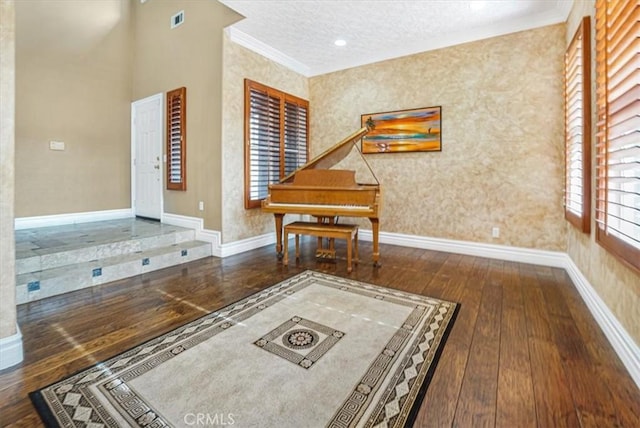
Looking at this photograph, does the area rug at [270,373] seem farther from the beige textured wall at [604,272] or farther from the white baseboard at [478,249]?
the white baseboard at [478,249]

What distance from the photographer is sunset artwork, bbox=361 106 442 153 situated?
4.25 m

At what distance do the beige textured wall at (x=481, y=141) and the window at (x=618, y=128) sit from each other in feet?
4.75

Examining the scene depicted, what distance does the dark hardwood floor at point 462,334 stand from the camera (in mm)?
1375

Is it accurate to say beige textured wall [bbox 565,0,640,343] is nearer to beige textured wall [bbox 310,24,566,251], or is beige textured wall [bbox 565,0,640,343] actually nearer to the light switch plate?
beige textured wall [bbox 310,24,566,251]

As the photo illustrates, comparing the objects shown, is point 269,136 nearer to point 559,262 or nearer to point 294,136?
point 294,136

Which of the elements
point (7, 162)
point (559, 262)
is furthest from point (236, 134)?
point (559, 262)

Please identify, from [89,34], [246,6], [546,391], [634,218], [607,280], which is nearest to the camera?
[546,391]

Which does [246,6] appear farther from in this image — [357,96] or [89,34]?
[89,34]

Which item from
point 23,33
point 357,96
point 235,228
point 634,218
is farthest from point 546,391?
point 23,33

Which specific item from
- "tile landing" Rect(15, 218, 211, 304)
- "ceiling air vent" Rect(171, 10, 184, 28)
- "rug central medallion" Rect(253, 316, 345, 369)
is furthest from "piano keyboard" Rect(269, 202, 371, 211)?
"ceiling air vent" Rect(171, 10, 184, 28)

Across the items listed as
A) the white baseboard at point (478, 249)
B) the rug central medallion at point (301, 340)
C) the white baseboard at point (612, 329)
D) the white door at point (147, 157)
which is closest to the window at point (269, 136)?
the white door at point (147, 157)

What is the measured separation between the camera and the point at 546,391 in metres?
1.48

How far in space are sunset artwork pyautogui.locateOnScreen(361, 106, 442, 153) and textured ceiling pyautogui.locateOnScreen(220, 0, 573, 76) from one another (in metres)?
0.85

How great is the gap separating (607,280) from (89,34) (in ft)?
23.0
